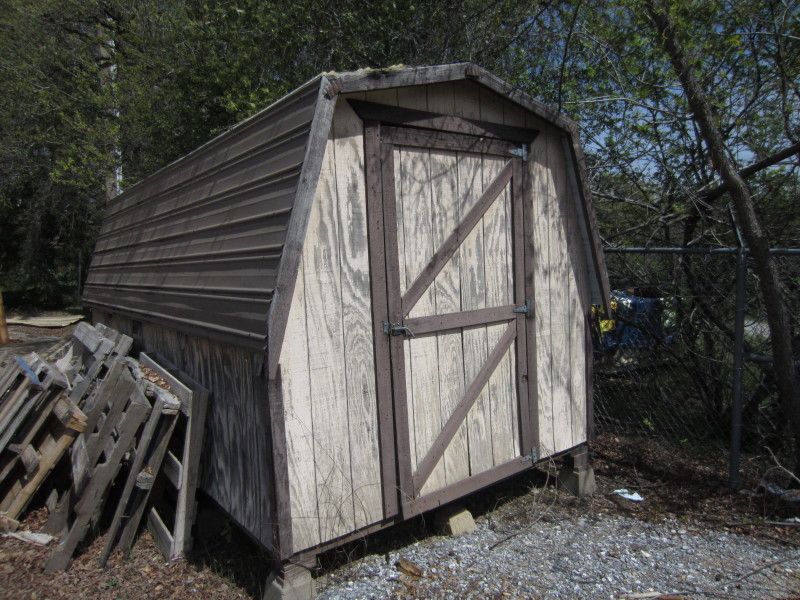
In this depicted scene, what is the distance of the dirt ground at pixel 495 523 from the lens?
3252 mm

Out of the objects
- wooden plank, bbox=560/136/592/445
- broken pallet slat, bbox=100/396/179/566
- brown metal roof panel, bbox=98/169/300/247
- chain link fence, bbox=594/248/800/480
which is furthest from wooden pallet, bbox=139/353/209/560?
chain link fence, bbox=594/248/800/480

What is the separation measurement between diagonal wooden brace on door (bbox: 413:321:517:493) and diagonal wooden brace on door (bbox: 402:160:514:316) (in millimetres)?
744

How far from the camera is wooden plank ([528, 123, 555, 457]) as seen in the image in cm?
402

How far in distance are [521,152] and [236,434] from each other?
8.67 ft

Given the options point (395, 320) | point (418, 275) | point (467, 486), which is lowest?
point (467, 486)

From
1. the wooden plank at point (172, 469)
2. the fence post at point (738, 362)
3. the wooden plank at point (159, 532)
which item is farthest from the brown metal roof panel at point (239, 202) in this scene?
the fence post at point (738, 362)

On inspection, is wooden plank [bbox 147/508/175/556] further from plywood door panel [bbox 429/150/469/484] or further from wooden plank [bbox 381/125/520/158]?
wooden plank [bbox 381/125/520/158]

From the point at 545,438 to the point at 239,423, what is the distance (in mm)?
2238

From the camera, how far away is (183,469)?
352 centimetres

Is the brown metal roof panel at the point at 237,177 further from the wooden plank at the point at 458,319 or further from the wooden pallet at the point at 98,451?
the wooden pallet at the point at 98,451

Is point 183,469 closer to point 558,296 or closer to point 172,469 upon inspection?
point 172,469

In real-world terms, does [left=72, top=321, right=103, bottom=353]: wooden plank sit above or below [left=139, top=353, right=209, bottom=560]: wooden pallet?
above

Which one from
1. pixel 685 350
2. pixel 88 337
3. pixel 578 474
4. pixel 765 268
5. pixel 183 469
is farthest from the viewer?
pixel 88 337

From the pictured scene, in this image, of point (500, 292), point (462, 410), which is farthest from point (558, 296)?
point (462, 410)
